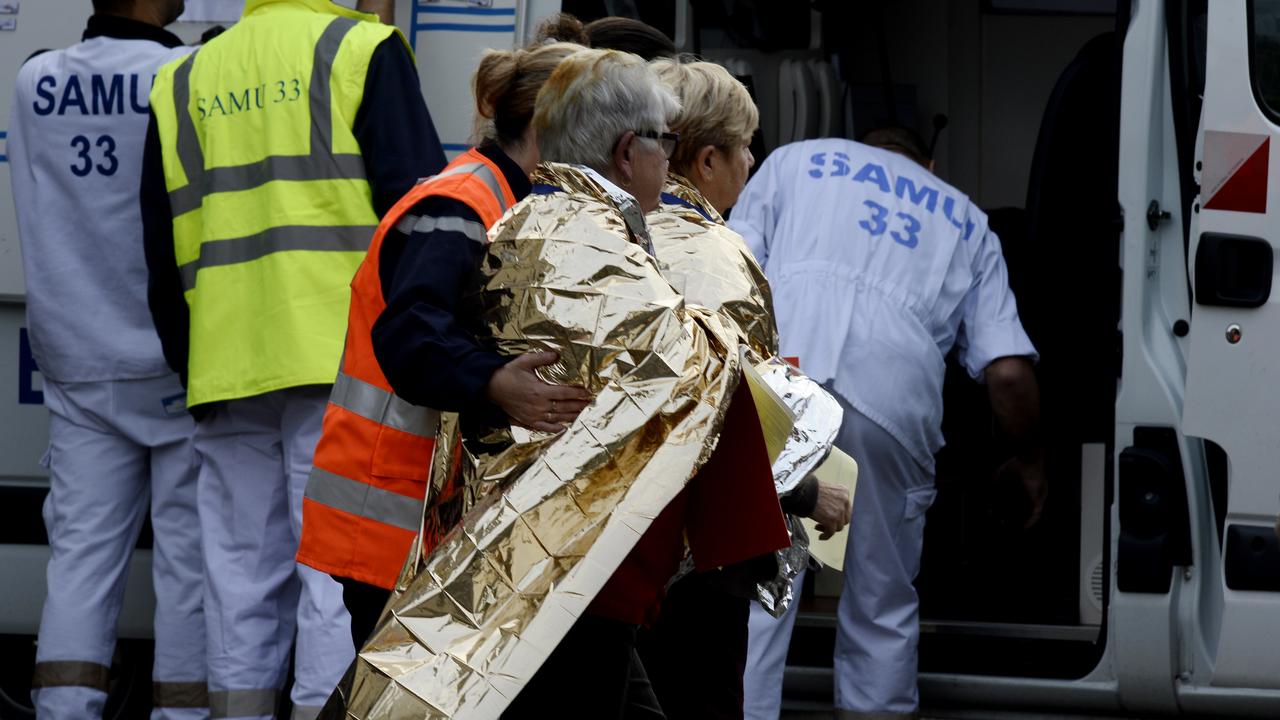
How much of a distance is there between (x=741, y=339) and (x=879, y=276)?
178 centimetres

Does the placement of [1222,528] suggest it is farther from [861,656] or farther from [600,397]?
[600,397]

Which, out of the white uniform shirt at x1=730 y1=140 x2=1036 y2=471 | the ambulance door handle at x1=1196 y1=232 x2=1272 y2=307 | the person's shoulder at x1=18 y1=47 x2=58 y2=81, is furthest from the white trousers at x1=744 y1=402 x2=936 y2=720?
the person's shoulder at x1=18 y1=47 x2=58 y2=81

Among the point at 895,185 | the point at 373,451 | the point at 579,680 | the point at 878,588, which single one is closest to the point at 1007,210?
the point at 895,185

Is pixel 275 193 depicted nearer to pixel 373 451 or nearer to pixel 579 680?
pixel 373 451

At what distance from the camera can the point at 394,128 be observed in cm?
355

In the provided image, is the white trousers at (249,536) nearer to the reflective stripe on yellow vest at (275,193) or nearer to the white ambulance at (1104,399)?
the reflective stripe on yellow vest at (275,193)

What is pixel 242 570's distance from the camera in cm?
381

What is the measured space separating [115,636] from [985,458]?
264cm

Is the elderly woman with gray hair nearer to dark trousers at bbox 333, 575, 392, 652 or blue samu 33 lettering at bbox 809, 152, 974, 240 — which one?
dark trousers at bbox 333, 575, 392, 652

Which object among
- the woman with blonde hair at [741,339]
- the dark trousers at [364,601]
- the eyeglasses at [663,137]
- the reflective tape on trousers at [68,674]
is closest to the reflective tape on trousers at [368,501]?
the dark trousers at [364,601]

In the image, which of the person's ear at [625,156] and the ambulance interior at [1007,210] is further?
the ambulance interior at [1007,210]

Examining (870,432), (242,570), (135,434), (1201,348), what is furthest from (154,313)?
(1201,348)

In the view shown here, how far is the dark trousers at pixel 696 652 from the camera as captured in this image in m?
2.98

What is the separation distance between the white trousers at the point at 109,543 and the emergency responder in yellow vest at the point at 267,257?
0.20 meters
